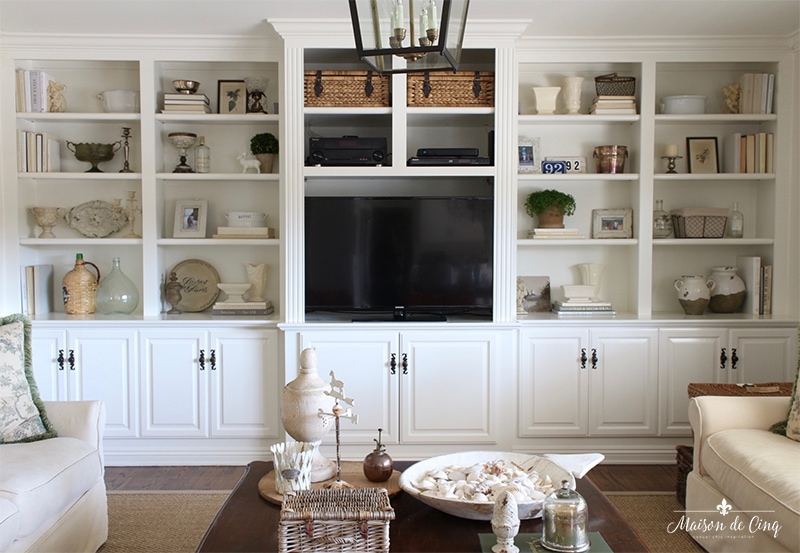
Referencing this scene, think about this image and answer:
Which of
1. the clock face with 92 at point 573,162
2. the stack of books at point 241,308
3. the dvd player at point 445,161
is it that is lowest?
the stack of books at point 241,308

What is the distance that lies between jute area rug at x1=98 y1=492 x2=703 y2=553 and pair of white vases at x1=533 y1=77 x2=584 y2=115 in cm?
215

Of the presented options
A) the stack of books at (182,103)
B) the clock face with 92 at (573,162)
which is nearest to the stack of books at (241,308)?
the stack of books at (182,103)

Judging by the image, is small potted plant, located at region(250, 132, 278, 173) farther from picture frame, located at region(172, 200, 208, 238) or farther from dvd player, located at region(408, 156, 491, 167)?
dvd player, located at region(408, 156, 491, 167)

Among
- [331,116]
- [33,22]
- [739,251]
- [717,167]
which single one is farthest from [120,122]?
[739,251]

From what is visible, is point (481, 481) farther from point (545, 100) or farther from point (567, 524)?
point (545, 100)

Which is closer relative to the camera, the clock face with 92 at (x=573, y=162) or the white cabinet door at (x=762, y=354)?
the white cabinet door at (x=762, y=354)

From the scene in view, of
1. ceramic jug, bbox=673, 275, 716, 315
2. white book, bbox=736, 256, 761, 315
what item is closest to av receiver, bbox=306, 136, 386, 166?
ceramic jug, bbox=673, 275, 716, 315

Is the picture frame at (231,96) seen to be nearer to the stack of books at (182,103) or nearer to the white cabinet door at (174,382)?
the stack of books at (182,103)

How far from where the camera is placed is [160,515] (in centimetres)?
309

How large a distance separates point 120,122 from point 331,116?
138 centimetres

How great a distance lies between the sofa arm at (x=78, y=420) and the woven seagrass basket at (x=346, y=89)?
6.34ft

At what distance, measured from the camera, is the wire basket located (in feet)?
12.8

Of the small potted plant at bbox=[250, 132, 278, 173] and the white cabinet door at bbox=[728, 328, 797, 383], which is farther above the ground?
the small potted plant at bbox=[250, 132, 278, 173]

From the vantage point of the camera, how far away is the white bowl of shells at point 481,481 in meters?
1.92
